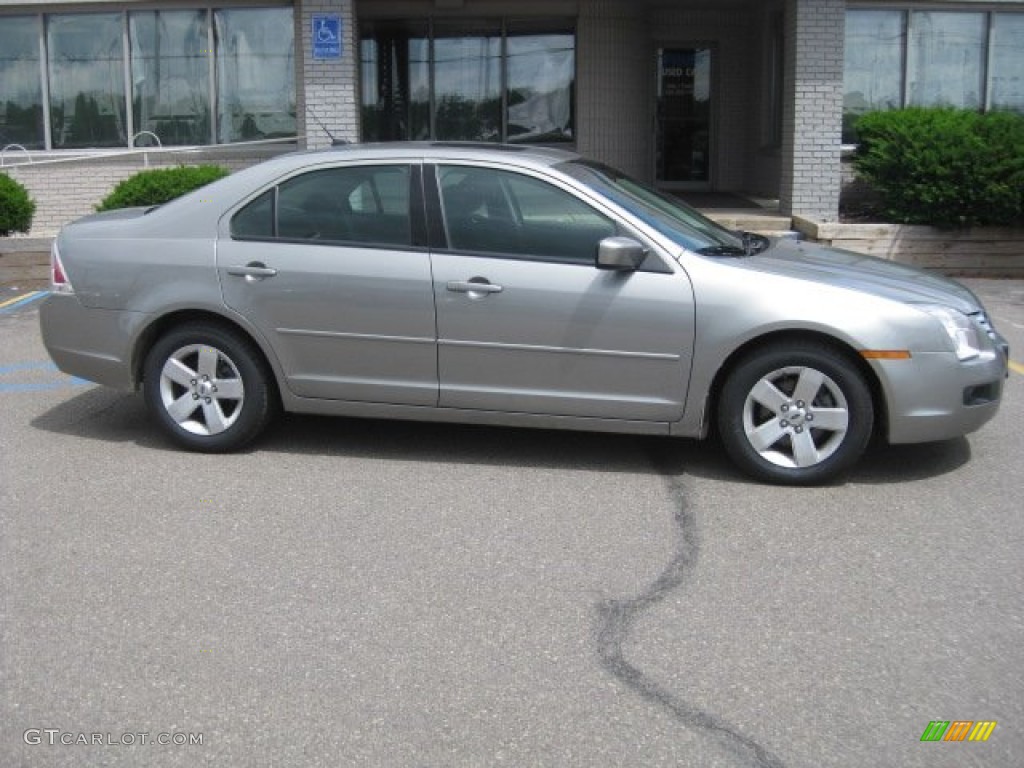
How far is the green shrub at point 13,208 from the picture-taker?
13.1 metres

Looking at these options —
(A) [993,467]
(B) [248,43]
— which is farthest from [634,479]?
(B) [248,43]

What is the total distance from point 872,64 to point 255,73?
7800 mm

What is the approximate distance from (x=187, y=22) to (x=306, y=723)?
1364 cm

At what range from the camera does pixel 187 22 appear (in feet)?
51.5

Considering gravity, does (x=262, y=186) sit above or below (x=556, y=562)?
above

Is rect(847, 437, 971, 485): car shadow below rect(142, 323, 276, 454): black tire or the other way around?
below

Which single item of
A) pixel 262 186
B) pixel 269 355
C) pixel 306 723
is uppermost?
pixel 262 186

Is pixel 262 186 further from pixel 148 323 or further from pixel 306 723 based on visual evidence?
pixel 306 723

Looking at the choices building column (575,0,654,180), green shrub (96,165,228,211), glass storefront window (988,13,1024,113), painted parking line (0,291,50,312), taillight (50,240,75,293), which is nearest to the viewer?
taillight (50,240,75,293)

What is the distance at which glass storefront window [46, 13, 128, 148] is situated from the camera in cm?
1575

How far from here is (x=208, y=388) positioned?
21.8 ft

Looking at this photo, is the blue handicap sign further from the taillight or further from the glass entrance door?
the taillight

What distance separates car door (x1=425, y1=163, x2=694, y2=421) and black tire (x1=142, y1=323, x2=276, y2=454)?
1.03 m

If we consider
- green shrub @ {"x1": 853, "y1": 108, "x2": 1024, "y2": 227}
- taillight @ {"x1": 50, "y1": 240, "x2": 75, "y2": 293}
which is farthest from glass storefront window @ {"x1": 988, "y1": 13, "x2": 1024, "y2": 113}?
taillight @ {"x1": 50, "y1": 240, "x2": 75, "y2": 293}
